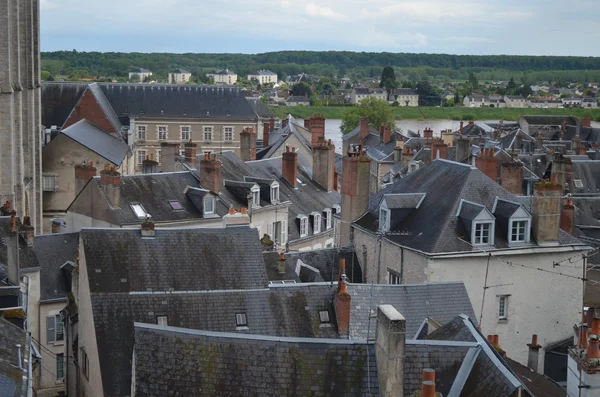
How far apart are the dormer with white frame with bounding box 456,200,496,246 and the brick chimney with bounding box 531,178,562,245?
123cm

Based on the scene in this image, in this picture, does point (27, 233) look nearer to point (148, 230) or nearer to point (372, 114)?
point (148, 230)

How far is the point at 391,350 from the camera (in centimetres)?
1315

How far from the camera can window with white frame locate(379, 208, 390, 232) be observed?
25.4 metres

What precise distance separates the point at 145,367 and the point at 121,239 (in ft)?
20.8

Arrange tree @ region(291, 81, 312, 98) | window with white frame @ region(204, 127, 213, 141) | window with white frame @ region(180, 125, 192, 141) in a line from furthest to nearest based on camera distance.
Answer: tree @ region(291, 81, 312, 98), window with white frame @ region(204, 127, 213, 141), window with white frame @ region(180, 125, 192, 141)

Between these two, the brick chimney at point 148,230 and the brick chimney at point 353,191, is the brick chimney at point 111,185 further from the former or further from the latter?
the brick chimney at point 148,230

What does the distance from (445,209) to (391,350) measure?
39.3 feet

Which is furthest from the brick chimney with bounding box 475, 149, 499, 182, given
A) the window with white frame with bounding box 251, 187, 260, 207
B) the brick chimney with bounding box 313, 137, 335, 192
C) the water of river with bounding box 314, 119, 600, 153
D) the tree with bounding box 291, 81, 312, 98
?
the tree with bounding box 291, 81, 312, 98

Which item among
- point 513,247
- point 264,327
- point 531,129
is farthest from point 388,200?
point 531,129

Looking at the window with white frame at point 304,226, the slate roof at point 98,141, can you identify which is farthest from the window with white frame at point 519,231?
the slate roof at point 98,141

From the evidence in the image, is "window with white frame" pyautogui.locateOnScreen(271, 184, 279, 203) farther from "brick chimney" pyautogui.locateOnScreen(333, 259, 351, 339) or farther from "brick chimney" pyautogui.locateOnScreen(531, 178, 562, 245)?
"brick chimney" pyautogui.locateOnScreen(333, 259, 351, 339)

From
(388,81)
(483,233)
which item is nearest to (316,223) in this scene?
(483,233)

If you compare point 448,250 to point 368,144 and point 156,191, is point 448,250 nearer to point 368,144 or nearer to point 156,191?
point 156,191

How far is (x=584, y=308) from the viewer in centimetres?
2491
